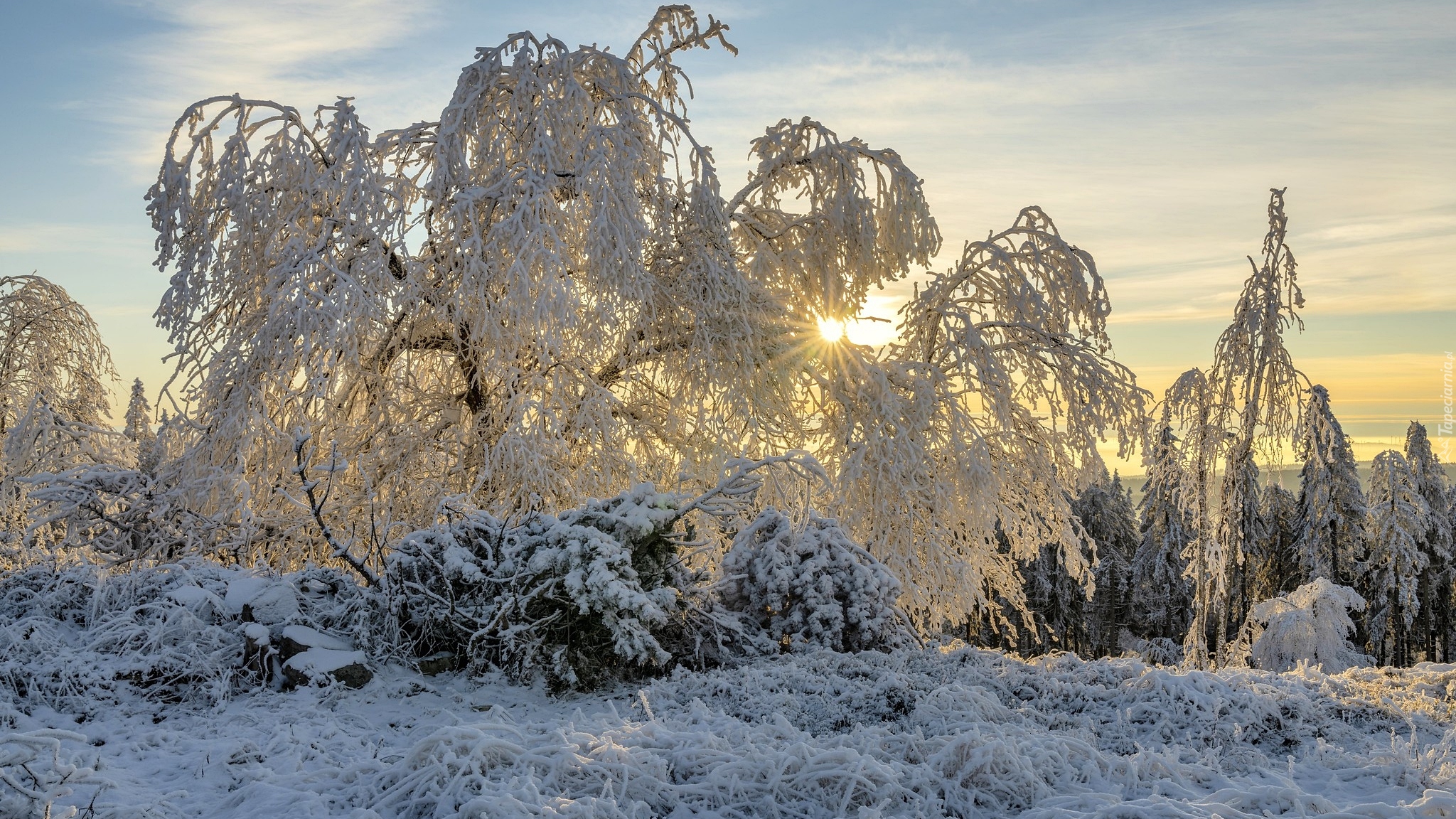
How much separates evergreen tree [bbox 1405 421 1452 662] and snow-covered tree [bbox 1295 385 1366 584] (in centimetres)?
162

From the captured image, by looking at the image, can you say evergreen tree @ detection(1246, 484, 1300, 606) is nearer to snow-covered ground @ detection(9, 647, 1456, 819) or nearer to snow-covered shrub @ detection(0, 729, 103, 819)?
snow-covered ground @ detection(9, 647, 1456, 819)

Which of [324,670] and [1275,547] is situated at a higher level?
[324,670]

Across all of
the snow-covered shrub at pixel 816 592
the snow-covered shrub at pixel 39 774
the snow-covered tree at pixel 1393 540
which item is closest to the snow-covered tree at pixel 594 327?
the snow-covered shrub at pixel 816 592

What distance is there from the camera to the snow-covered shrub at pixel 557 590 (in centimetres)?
552

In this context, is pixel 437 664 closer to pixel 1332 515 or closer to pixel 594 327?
pixel 594 327

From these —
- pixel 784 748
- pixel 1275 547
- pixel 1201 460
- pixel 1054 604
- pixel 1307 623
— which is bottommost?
pixel 1054 604

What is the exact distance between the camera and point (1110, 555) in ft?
119

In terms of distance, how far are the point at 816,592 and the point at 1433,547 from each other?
103 ft

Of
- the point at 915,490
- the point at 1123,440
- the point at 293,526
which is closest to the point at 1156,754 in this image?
the point at 915,490

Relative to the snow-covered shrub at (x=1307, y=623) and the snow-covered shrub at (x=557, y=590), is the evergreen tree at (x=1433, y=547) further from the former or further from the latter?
the snow-covered shrub at (x=557, y=590)

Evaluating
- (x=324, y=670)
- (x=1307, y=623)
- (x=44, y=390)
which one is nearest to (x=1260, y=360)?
(x=1307, y=623)

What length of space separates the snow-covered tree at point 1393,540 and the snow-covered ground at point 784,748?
83.4ft

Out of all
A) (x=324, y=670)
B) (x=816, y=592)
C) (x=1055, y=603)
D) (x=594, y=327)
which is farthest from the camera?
(x=1055, y=603)

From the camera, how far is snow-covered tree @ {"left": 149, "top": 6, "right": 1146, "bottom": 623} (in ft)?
28.7
